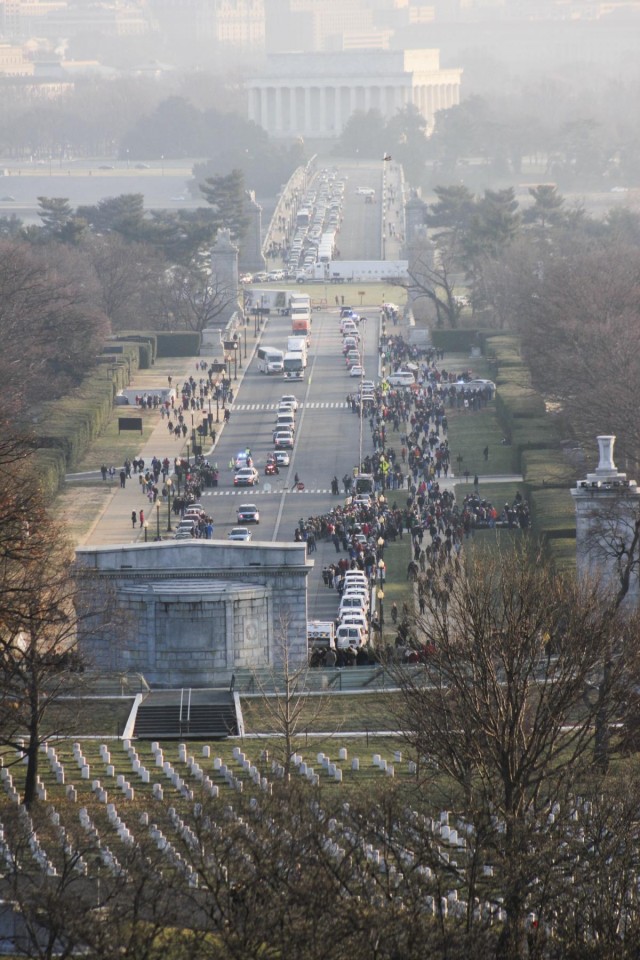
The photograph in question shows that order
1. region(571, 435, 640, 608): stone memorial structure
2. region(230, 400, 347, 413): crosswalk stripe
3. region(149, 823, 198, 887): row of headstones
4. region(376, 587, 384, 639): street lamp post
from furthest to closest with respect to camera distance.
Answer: region(230, 400, 347, 413): crosswalk stripe
region(376, 587, 384, 639): street lamp post
region(571, 435, 640, 608): stone memorial structure
region(149, 823, 198, 887): row of headstones

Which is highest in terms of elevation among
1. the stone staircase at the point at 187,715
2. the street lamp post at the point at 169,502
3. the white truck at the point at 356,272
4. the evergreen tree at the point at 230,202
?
the evergreen tree at the point at 230,202

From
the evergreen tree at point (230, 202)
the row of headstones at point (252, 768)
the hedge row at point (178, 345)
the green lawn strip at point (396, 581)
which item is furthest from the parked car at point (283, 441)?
the evergreen tree at point (230, 202)

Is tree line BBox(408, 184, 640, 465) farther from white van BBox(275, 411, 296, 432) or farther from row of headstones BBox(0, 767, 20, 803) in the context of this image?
row of headstones BBox(0, 767, 20, 803)

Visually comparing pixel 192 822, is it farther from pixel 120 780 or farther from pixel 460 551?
pixel 460 551

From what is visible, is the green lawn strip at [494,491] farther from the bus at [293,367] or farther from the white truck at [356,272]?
the white truck at [356,272]

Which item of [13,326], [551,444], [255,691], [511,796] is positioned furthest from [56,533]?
[13,326]

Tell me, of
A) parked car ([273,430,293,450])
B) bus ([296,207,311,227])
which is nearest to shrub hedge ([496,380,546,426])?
parked car ([273,430,293,450])
